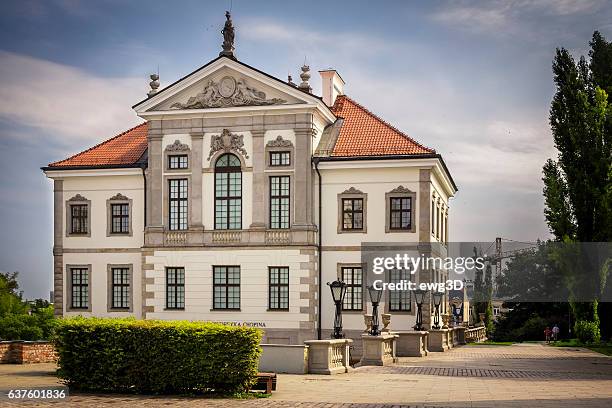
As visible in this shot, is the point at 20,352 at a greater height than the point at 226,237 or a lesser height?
lesser

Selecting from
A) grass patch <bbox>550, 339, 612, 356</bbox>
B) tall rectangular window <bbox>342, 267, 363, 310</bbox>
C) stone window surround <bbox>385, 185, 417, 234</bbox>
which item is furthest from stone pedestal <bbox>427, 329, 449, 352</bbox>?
grass patch <bbox>550, 339, 612, 356</bbox>

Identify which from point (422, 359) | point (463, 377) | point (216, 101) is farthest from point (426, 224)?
point (463, 377)

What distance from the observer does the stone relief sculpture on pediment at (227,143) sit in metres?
44.6

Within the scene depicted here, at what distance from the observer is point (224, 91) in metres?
45.0

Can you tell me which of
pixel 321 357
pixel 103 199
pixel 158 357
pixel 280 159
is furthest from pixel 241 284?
pixel 158 357

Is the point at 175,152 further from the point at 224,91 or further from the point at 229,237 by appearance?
the point at 229,237

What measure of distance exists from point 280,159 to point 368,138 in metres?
4.67

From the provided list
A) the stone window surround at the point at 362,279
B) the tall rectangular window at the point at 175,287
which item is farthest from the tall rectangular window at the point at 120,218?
the stone window surround at the point at 362,279

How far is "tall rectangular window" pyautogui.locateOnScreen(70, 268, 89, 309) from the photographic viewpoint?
46938mm

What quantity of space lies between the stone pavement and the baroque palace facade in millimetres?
11062

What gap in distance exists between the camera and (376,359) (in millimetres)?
31641

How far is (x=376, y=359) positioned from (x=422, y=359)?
4.74 m

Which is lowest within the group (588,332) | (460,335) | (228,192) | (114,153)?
(460,335)

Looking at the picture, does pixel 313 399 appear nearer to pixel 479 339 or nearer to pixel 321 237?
→ pixel 321 237
